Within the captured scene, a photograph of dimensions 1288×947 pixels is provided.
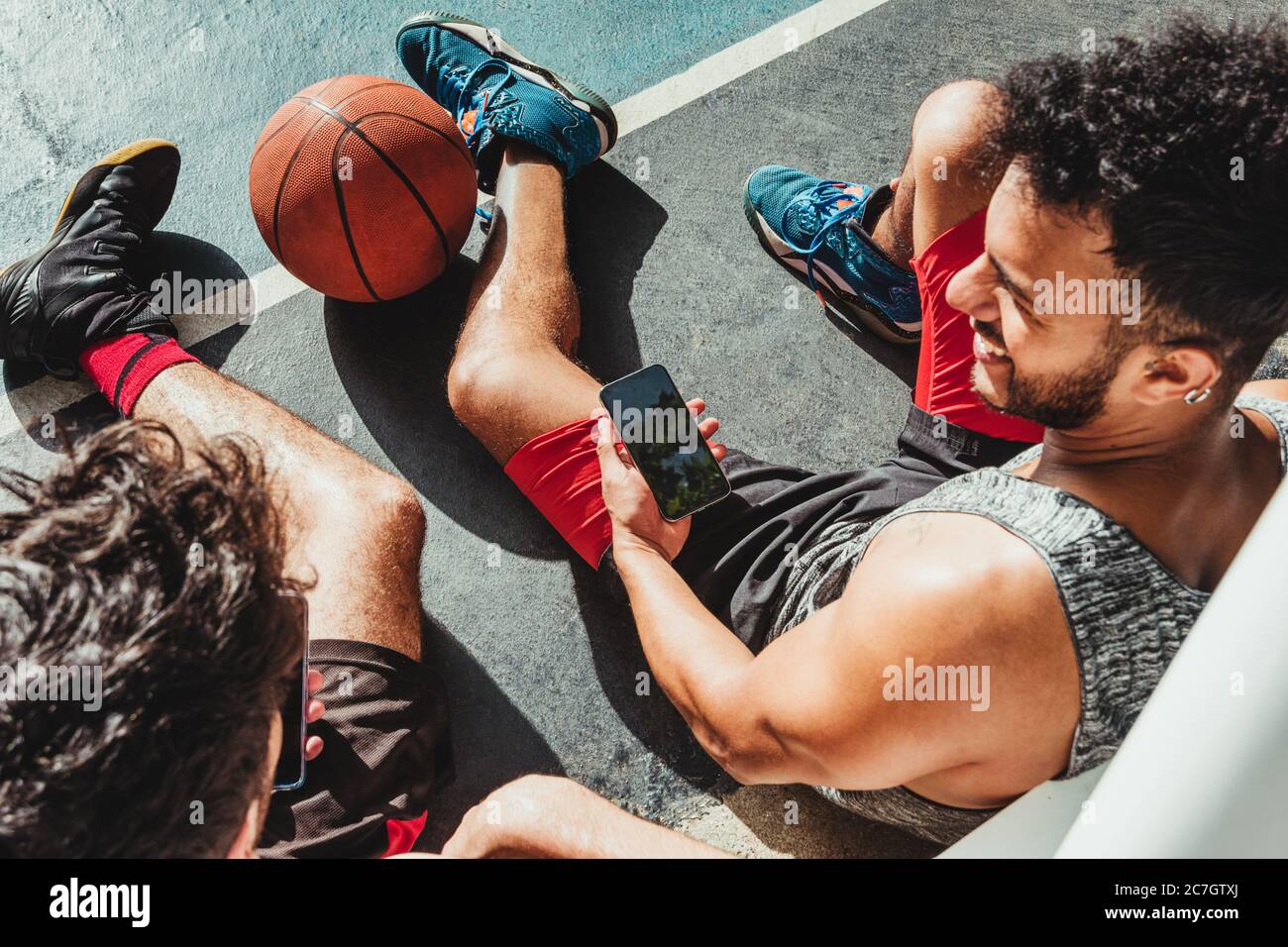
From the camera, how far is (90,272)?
2.68 metres

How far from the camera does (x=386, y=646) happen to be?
83.6 inches

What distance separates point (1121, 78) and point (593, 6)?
2.31m

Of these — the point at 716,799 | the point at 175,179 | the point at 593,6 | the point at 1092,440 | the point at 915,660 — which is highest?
the point at 593,6

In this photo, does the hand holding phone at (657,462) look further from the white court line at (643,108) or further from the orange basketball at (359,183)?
the white court line at (643,108)

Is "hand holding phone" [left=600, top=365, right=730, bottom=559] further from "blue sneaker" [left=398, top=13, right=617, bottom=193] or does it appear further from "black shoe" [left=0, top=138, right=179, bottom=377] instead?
"black shoe" [left=0, top=138, right=179, bottom=377]

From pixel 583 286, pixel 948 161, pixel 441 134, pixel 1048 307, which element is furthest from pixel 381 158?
pixel 1048 307

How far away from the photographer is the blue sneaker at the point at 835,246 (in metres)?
2.74

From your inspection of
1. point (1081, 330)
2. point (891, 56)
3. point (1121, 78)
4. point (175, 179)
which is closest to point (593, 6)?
point (891, 56)

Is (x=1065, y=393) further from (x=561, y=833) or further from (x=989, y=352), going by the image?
(x=561, y=833)

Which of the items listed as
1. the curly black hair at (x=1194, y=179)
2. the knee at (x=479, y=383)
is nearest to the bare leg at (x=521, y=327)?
the knee at (x=479, y=383)

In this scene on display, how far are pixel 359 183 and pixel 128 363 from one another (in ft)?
2.74

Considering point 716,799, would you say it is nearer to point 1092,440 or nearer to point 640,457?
point 640,457

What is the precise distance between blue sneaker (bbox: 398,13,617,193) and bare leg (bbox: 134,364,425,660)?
1.05m
